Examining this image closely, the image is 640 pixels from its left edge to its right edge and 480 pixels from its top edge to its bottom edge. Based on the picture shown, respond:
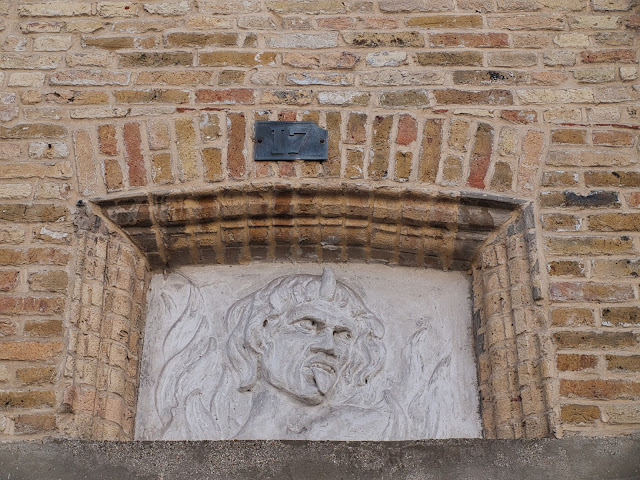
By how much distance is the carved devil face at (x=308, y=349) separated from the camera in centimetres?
431

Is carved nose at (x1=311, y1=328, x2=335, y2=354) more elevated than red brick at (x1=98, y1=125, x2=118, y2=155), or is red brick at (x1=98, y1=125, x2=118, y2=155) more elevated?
red brick at (x1=98, y1=125, x2=118, y2=155)

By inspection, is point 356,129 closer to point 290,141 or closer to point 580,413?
point 290,141

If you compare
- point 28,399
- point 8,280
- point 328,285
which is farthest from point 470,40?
point 28,399

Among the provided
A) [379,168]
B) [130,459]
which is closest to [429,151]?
[379,168]

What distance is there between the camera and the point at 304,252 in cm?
465

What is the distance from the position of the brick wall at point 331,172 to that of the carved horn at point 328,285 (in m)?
0.11

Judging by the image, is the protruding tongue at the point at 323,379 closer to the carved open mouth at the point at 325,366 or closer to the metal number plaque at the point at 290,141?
the carved open mouth at the point at 325,366

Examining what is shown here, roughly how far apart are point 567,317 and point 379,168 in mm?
957

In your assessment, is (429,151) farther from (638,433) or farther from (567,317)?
(638,433)

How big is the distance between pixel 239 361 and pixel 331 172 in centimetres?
85

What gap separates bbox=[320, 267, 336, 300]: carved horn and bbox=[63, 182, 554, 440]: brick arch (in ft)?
0.36

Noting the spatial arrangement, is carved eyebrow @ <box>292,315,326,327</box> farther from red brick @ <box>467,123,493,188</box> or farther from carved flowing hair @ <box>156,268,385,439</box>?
red brick @ <box>467,123,493,188</box>

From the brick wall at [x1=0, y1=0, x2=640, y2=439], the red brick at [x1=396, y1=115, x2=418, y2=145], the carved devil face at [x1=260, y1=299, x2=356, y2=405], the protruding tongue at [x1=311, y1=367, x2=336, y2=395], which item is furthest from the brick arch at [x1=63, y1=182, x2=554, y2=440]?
the protruding tongue at [x1=311, y1=367, x2=336, y2=395]

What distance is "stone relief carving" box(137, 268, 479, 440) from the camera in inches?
168
